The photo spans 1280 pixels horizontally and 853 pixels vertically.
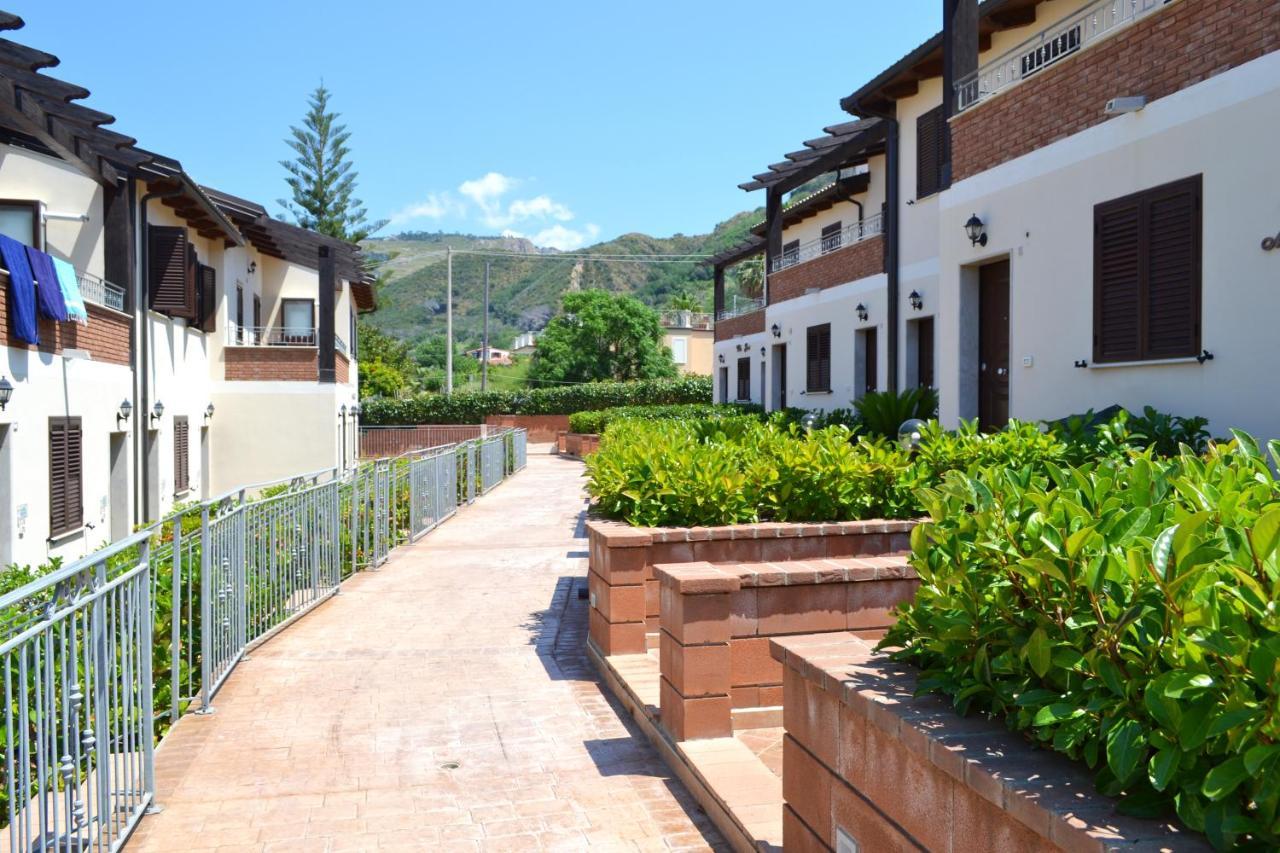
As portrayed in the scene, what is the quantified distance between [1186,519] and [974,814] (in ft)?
2.83

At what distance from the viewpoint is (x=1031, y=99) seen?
9.72 meters

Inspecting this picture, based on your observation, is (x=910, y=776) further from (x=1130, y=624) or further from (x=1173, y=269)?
(x=1173, y=269)

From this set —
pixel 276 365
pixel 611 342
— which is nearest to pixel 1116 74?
pixel 276 365

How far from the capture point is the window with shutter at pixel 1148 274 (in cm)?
788

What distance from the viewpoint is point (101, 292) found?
17.0 meters

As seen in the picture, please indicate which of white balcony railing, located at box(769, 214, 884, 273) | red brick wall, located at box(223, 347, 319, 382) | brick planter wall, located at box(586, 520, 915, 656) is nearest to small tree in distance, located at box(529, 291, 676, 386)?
white balcony railing, located at box(769, 214, 884, 273)

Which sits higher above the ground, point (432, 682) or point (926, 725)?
point (926, 725)

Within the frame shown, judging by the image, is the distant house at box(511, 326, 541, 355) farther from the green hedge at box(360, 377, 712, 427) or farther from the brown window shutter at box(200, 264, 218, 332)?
the brown window shutter at box(200, 264, 218, 332)

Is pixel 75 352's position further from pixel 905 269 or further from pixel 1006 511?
pixel 1006 511

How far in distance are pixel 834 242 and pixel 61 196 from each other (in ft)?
46.0

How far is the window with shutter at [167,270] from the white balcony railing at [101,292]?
1.46m

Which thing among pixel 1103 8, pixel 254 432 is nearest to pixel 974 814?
pixel 1103 8

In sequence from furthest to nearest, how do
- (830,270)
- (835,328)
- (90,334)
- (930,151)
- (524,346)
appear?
(524,346) → (830,270) → (835,328) → (930,151) → (90,334)

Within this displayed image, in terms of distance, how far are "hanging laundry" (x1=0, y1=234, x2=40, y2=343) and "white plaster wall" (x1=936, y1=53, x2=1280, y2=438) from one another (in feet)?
34.3
